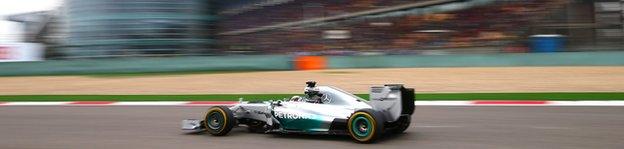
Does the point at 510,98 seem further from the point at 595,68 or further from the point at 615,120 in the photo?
the point at 595,68

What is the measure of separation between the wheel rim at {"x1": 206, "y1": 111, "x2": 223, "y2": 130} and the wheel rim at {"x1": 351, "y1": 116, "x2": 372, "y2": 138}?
172 cm

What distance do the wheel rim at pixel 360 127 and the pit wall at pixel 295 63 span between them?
14.8 metres

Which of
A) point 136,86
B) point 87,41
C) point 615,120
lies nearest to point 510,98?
point 615,120

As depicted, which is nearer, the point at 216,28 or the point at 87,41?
the point at 87,41

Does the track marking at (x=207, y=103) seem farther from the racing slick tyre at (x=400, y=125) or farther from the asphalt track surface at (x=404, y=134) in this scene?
the racing slick tyre at (x=400, y=125)

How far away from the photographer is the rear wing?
6.89 metres

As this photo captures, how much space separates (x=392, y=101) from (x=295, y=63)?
16.5 metres

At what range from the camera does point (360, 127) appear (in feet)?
22.2

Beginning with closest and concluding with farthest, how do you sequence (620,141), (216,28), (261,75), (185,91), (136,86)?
(620,141) < (185,91) < (136,86) < (261,75) < (216,28)

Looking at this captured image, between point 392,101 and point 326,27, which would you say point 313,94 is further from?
point 326,27

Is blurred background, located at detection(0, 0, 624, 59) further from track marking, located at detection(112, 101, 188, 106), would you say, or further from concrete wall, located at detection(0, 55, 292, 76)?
track marking, located at detection(112, 101, 188, 106)

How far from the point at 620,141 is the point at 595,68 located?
1310cm

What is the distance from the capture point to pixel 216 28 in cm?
3600

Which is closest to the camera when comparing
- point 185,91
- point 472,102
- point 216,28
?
point 472,102
